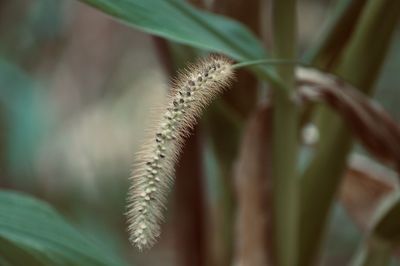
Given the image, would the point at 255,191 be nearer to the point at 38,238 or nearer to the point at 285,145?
the point at 285,145

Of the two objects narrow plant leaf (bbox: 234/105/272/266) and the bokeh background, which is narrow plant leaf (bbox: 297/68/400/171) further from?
the bokeh background

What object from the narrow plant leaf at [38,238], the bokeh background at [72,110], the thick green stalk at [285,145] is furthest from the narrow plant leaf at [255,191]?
the bokeh background at [72,110]

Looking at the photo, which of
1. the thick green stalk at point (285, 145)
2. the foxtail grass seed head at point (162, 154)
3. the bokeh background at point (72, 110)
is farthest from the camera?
the bokeh background at point (72, 110)

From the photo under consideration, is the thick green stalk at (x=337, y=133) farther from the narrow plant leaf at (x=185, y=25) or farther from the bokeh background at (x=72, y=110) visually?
the bokeh background at (x=72, y=110)

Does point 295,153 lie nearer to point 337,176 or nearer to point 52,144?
point 337,176

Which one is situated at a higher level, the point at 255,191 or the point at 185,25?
the point at 185,25

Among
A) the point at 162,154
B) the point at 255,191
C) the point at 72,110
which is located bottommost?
the point at 72,110

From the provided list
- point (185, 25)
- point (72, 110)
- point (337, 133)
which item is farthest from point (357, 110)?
point (72, 110)
